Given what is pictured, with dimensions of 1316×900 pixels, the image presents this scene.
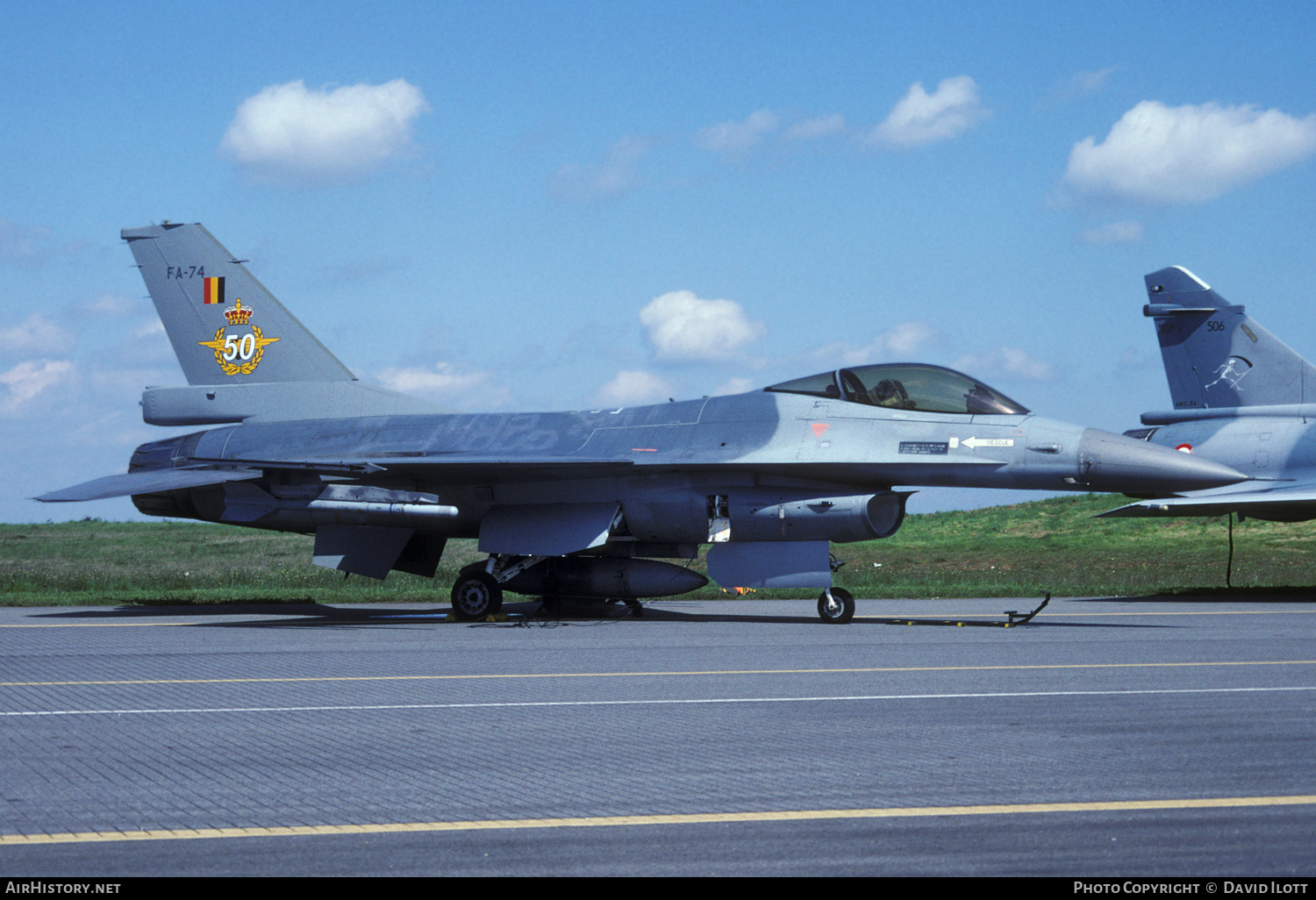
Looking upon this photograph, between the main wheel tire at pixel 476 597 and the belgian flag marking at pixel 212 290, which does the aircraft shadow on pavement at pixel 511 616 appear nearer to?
the main wheel tire at pixel 476 597

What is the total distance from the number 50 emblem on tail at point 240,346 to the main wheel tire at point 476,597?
579cm

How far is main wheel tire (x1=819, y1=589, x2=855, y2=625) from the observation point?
15969 mm

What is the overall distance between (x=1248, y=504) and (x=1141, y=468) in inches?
Answer: 312

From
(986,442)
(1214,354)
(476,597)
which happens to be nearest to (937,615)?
(986,442)

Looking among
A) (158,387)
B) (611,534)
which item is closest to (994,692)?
(611,534)

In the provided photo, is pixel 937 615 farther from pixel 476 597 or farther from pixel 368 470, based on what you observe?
pixel 368 470

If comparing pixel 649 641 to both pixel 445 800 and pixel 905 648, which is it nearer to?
pixel 905 648

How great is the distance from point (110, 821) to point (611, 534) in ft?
40.3

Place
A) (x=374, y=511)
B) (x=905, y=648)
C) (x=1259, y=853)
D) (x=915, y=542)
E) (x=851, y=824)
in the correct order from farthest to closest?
(x=915, y=542) < (x=374, y=511) < (x=905, y=648) < (x=851, y=824) < (x=1259, y=853)

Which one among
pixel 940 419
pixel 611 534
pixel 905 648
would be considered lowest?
pixel 905 648

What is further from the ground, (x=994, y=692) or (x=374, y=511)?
(x=374, y=511)

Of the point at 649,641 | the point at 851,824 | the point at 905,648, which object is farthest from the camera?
the point at 649,641

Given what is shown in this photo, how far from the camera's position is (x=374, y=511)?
17438 millimetres

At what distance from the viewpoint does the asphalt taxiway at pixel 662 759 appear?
479cm
